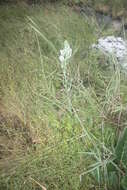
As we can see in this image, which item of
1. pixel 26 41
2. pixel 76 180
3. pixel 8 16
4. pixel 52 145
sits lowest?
pixel 76 180

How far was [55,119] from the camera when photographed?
2096mm

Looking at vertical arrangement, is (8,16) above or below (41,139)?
above

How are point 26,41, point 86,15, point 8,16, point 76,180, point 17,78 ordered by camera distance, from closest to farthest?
point 76,180
point 17,78
point 26,41
point 8,16
point 86,15

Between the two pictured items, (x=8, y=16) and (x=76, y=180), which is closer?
(x=76, y=180)

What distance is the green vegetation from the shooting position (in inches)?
73.2

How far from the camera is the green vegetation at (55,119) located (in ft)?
6.10

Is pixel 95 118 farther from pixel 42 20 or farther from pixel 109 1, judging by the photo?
pixel 109 1

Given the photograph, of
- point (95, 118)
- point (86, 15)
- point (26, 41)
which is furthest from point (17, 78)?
point (86, 15)

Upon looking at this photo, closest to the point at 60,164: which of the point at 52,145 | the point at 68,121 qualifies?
the point at 52,145

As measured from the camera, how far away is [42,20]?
2.75m

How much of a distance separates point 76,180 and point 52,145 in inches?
9.3

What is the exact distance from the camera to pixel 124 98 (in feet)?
7.41

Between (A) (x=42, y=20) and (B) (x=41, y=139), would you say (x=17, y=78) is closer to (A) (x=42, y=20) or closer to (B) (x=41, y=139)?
(B) (x=41, y=139)

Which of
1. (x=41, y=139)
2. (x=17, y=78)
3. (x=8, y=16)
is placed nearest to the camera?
(x=41, y=139)
